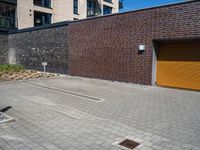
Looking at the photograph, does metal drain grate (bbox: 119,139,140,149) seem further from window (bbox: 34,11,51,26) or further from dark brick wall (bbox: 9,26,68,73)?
window (bbox: 34,11,51,26)

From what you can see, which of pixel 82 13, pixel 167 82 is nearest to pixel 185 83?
Answer: pixel 167 82

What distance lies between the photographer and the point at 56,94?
9281 mm

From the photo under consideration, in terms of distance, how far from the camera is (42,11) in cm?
2700

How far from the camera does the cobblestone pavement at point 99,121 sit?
4.46 m

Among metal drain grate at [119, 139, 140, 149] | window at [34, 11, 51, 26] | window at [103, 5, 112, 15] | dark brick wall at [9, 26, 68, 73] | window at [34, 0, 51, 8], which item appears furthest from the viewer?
window at [103, 5, 112, 15]

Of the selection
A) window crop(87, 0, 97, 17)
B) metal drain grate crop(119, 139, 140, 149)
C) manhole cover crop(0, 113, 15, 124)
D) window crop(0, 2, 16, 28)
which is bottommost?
metal drain grate crop(119, 139, 140, 149)

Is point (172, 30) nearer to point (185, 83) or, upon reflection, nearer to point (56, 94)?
point (185, 83)

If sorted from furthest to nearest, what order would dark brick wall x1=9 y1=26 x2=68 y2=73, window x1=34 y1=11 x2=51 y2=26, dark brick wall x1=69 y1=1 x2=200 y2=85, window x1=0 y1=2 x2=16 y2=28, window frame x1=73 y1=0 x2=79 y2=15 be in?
window frame x1=73 y1=0 x2=79 y2=15 < window x1=34 y1=11 x2=51 y2=26 < window x1=0 y1=2 x2=16 y2=28 < dark brick wall x1=9 y1=26 x2=68 y2=73 < dark brick wall x1=69 y1=1 x2=200 y2=85

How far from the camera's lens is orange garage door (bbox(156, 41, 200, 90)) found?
33.0ft

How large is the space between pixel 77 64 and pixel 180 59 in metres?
7.25

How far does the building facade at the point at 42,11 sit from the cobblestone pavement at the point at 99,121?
17549 millimetres

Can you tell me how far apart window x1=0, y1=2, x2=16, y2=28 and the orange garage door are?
18.0m

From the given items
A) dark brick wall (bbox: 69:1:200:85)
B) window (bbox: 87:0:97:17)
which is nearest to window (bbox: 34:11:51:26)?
window (bbox: 87:0:97:17)

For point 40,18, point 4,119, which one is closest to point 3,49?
point 40,18
